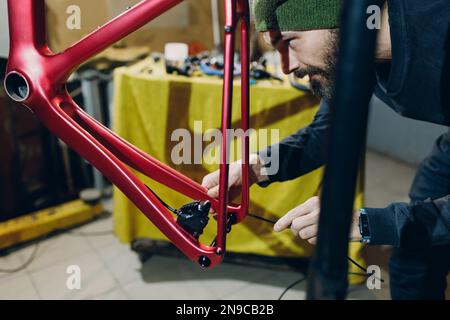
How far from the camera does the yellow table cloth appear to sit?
3.93 ft

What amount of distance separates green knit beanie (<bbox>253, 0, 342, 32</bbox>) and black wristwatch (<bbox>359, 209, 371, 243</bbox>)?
312 millimetres

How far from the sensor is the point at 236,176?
2.57 feet

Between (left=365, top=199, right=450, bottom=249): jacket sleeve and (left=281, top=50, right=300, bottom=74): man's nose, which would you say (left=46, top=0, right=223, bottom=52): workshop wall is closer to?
(left=281, top=50, right=300, bottom=74): man's nose

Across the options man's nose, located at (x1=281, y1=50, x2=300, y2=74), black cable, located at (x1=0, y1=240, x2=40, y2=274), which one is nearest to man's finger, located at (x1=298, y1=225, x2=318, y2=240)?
man's nose, located at (x1=281, y1=50, x2=300, y2=74)

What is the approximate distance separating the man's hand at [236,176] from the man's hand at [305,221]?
6.5 inches

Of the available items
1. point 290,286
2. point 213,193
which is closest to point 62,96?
point 213,193

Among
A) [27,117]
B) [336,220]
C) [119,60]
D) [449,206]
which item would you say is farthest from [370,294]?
[27,117]

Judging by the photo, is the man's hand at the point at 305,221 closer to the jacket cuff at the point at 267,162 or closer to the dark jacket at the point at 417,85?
the dark jacket at the point at 417,85

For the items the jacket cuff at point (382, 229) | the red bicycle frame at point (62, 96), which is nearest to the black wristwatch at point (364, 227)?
the jacket cuff at point (382, 229)

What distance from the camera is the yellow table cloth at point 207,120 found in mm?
1197

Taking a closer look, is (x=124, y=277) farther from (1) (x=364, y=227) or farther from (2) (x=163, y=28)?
(2) (x=163, y=28)

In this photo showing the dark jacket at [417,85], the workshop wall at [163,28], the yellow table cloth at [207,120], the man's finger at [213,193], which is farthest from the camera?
the workshop wall at [163,28]

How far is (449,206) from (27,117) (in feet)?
5.10

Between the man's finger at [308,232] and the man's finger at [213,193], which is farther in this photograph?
the man's finger at [213,193]
